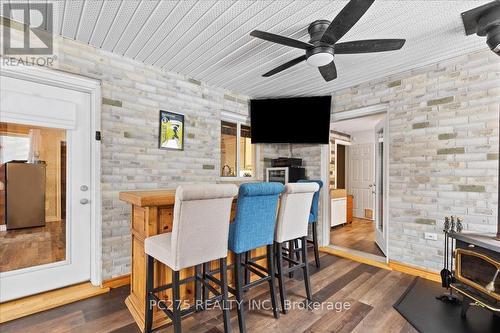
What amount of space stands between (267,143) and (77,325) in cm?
342

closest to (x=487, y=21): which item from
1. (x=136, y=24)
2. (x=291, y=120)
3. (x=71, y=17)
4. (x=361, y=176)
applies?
(x=291, y=120)

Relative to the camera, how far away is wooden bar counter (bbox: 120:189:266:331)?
73.8 inches

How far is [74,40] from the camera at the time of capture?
239 cm

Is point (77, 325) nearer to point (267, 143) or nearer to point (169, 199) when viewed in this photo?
point (169, 199)

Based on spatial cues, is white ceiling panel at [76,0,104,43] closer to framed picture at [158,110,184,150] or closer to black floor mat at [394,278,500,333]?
framed picture at [158,110,184,150]

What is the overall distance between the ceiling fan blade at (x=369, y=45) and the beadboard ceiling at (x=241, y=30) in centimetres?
26

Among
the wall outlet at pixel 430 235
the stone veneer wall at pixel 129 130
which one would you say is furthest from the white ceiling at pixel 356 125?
the stone veneer wall at pixel 129 130

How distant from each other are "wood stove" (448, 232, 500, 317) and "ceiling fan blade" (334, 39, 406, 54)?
180 cm

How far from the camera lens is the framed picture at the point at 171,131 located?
3.02m

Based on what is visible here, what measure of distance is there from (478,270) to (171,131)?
3.46 meters

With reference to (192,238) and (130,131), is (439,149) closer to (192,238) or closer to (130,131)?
(192,238)

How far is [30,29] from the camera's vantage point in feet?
7.26

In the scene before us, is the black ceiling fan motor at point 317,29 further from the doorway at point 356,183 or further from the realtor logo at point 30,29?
the doorway at point 356,183

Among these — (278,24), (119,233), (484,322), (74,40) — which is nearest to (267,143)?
(278,24)
